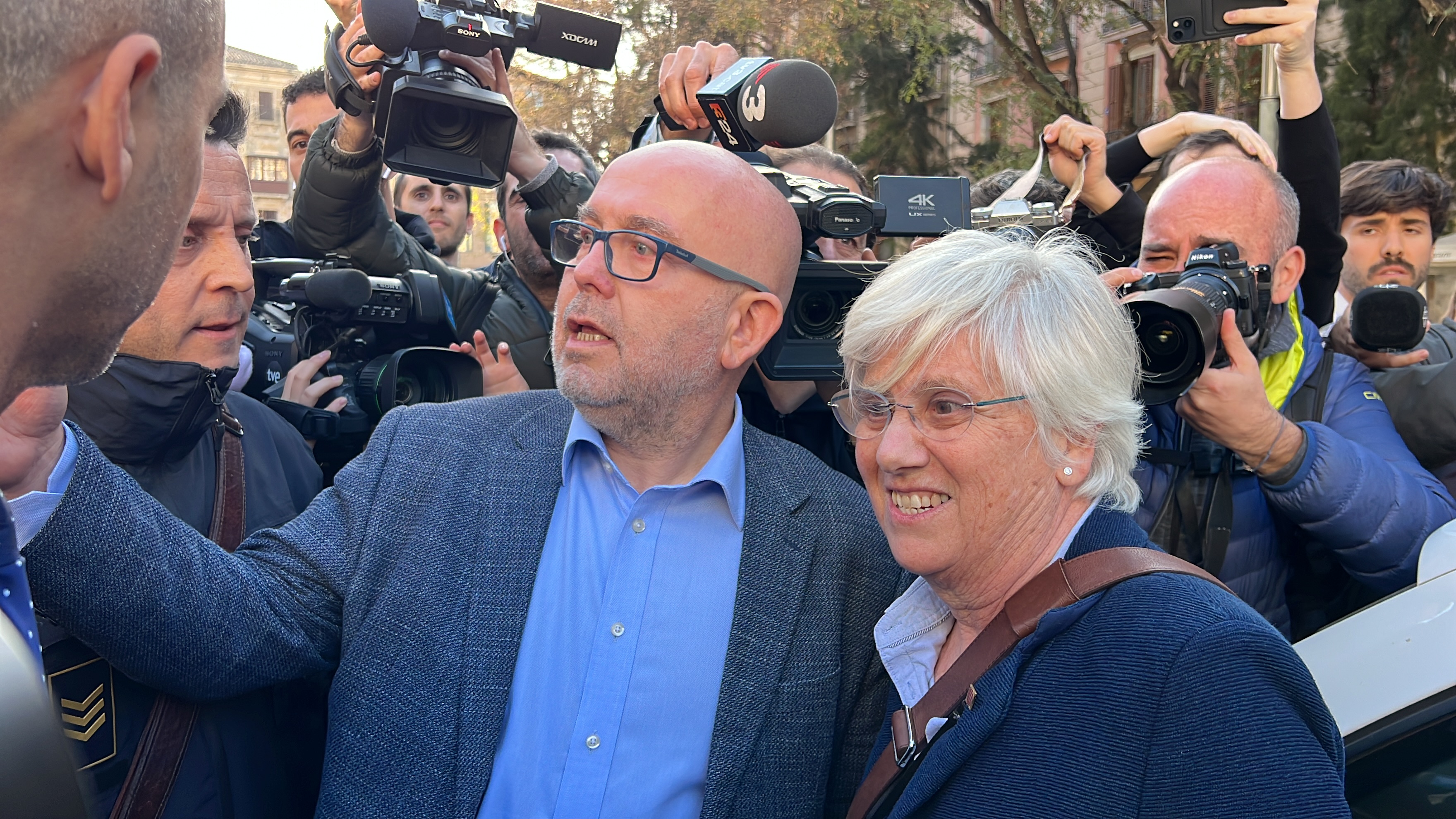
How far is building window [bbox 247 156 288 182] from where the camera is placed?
129 ft

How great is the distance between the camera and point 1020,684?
1.56m

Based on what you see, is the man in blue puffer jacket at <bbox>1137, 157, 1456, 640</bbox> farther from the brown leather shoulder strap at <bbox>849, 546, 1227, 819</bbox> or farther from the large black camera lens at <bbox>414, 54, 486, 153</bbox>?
the large black camera lens at <bbox>414, 54, 486, 153</bbox>

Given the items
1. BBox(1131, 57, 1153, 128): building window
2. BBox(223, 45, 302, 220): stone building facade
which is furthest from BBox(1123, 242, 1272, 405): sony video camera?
BBox(223, 45, 302, 220): stone building facade

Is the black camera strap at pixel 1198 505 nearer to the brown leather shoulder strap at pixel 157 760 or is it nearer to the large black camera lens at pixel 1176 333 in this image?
the large black camera lens at pixel 1176 333

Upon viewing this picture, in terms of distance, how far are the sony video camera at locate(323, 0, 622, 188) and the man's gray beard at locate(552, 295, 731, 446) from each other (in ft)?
1.90

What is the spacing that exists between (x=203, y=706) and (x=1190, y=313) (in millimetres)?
1688

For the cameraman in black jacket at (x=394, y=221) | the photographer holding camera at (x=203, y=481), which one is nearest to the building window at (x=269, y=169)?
the cameraman in black jacket at (x=394, y=221)

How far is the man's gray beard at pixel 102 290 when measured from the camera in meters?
0.86

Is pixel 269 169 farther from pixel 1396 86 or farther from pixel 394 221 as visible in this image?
pixel 394 221

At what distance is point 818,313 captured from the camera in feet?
7.69

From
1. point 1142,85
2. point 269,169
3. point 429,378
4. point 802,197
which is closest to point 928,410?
point 802,197

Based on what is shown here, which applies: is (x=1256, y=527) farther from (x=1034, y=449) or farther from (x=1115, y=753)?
(x=1115, y=753)

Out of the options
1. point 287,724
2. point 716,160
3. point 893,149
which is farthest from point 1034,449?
point 893,149

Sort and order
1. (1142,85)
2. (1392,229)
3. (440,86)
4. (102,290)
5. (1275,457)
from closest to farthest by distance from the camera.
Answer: (102,290)
(1275,457)
(440,86)
(1392,229)
(1142,85)
